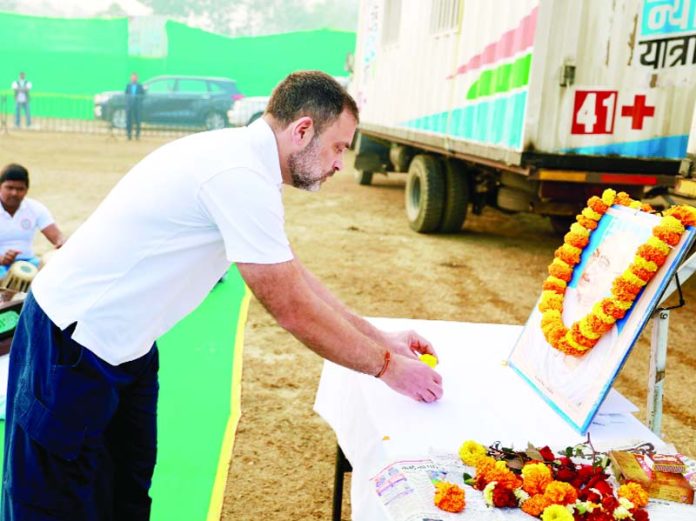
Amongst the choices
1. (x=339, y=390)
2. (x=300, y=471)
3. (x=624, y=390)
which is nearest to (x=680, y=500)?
(x=339, y=390)

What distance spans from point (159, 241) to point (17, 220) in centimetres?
394

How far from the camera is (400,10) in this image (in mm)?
9875

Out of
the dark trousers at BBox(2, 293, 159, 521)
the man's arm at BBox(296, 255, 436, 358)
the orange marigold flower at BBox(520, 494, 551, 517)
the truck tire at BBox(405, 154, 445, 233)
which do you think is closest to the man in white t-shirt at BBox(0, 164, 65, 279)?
the dark trousers at BBox(2, 293, 159, 521)

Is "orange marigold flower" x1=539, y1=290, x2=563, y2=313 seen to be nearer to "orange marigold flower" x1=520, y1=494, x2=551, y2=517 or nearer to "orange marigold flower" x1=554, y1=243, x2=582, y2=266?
"orange marigold flower" x1=554, y1=243, x2=582, y2=266

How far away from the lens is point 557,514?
5.11 feet

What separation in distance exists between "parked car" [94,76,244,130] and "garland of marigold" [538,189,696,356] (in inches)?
788

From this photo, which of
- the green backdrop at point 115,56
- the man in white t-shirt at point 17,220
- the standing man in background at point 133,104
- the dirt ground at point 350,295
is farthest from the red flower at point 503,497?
the green backdrop at point 115,56

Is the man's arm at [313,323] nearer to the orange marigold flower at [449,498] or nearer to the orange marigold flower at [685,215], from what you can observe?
the orange marigold flower at [449,498]

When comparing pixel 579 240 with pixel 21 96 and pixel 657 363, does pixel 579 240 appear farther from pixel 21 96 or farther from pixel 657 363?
pixel 21 96

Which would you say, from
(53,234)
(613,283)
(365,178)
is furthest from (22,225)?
(365,178)

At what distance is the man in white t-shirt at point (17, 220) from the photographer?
5.21 metres

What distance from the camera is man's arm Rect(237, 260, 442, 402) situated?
1788 millimetres

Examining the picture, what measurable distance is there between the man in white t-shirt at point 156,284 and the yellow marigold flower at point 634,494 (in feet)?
2.00

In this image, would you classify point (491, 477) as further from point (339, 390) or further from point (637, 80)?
point (637, 80)
